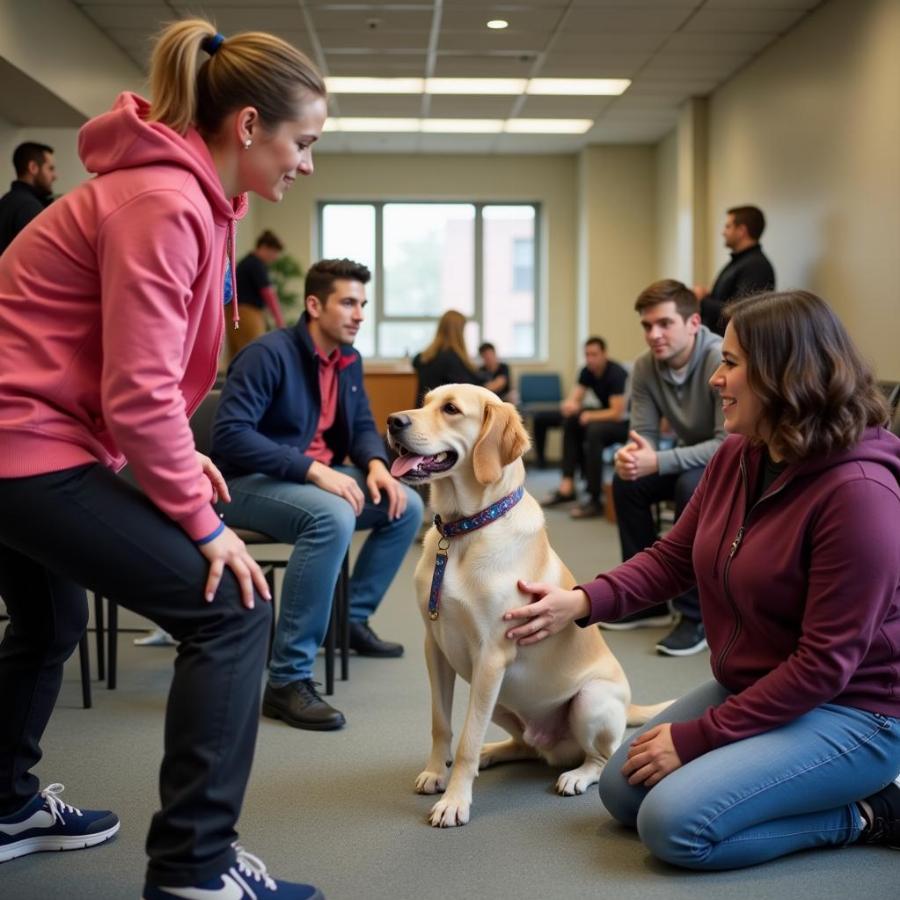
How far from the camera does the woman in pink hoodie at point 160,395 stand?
4.88 ft

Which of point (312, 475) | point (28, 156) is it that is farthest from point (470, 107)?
point (312, 475)

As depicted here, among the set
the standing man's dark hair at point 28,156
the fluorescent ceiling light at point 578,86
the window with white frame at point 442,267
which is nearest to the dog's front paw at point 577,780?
the standing man's dark hair at point 28,156

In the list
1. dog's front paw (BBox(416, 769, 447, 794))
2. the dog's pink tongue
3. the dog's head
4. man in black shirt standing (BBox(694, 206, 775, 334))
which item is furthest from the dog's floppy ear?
man in black shirt standing (BBox(694, 206, 775, 334))

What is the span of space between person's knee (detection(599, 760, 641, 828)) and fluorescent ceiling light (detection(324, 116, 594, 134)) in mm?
8813

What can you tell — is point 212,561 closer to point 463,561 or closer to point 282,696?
point 463,561

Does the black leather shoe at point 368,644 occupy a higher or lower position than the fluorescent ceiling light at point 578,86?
lower

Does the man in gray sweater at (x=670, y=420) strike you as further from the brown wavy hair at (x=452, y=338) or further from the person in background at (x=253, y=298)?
the person in background at (x=253, y=298)

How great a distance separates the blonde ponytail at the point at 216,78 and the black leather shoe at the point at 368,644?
240 cm

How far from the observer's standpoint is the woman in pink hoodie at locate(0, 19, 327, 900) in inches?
58.5

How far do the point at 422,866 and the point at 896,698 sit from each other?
903 millimetres

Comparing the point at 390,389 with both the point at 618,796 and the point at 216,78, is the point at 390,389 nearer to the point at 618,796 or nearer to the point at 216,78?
the point at 618,796

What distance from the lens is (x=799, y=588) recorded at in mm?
1962

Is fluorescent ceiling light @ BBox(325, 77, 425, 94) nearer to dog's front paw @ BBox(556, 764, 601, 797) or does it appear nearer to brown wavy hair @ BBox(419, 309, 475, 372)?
brown wavy hair @ BBox(419, 309, 475, 372)

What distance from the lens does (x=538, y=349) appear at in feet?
41.3
